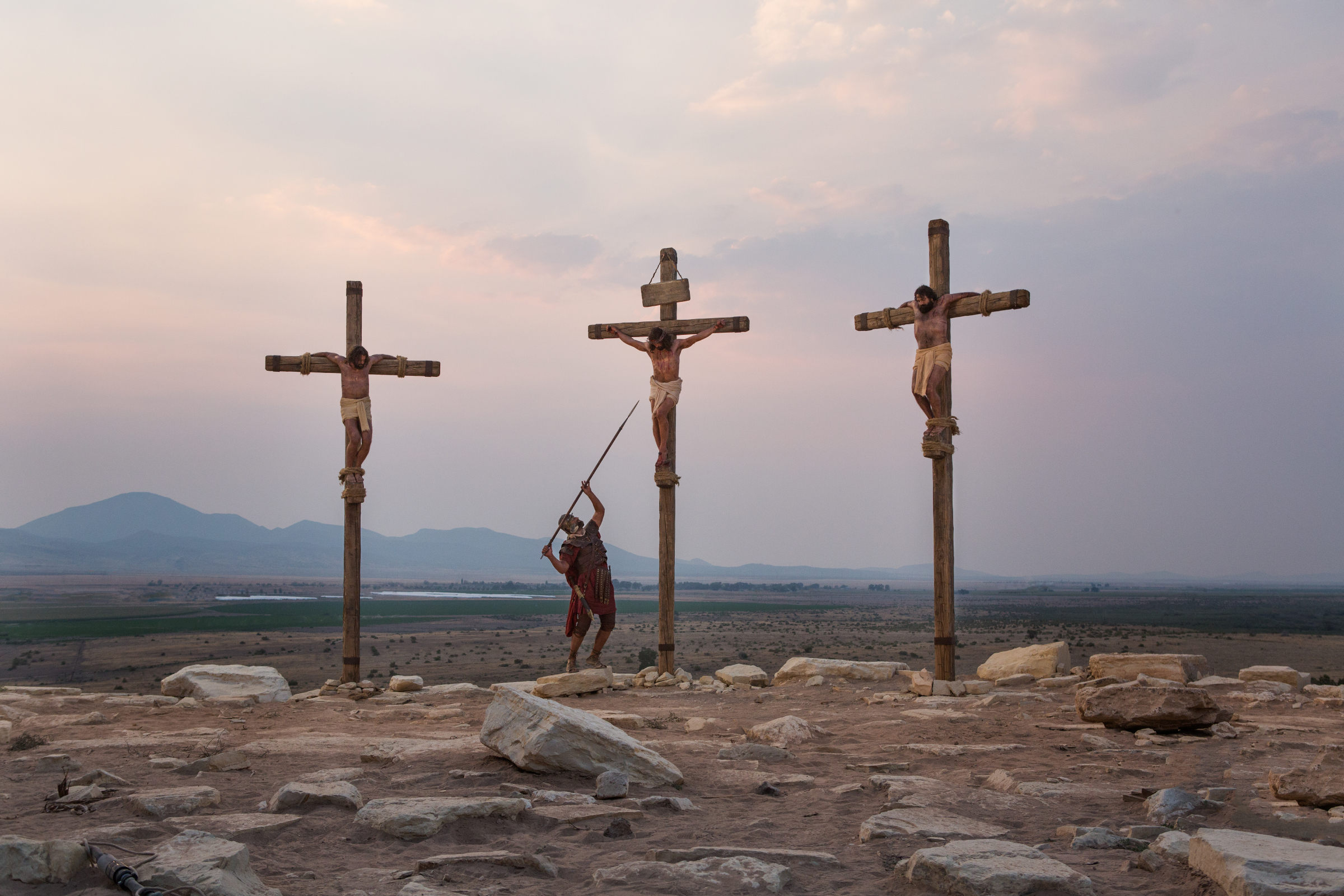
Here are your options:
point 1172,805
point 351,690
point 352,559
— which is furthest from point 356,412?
point 1172,805

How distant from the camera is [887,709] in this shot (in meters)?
9.70

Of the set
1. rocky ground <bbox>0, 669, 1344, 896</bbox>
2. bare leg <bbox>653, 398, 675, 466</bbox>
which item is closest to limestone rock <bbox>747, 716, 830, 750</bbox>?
rocky ground <bbox>0, 669, 1344, 896</bbox>

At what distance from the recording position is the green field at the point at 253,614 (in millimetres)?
42625

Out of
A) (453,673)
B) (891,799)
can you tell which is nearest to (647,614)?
(453,673)

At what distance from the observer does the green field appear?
140 feet

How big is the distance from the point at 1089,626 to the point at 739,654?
21231mm

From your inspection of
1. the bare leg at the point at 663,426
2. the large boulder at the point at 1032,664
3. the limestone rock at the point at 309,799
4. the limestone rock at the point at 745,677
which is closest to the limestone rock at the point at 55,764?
the limestone rock at the point at 309,799

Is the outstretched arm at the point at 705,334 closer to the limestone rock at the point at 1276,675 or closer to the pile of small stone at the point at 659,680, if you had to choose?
the pile of small stone at the point at 659,680

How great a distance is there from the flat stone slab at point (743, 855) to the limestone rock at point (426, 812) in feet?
3.63

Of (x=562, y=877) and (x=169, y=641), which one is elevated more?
(x=562, y=877)

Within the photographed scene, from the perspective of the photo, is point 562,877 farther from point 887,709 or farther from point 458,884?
point 887,709

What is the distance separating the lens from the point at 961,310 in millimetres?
11492

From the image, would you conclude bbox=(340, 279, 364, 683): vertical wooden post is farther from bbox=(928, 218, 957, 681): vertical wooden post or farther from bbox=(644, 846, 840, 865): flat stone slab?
bbox=(644, 846, 840, 865): flat stone slab

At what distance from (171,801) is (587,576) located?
25.9 feet
